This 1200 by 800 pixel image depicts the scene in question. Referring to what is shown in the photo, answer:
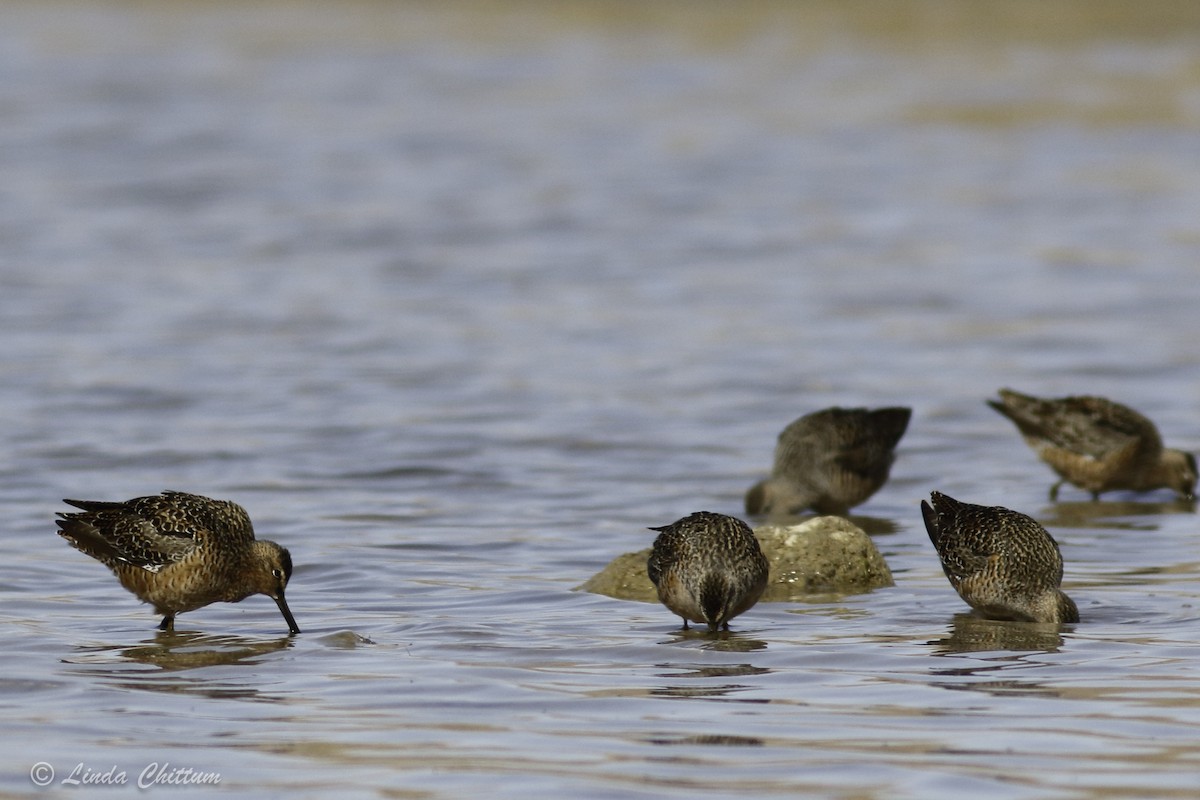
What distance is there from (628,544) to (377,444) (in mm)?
2922

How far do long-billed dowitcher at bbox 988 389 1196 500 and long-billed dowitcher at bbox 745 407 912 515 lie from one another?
945 millimetres

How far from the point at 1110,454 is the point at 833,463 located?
163 centimetres

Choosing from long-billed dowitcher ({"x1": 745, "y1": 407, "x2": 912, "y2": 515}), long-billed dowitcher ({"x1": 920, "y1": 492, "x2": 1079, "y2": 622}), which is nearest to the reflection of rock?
long-billed dowitcher ({"x1": 920, "y1": 492, "x2": 1079, "y2": 622})

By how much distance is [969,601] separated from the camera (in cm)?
816

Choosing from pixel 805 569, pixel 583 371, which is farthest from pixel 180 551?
pixel 583 371

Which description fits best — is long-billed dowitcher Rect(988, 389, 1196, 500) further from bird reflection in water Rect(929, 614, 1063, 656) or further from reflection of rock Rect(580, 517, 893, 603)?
bird reflection in water Rect(929, 614, 1063, 656)

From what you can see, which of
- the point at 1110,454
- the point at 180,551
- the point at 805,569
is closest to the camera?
the point at 180,551

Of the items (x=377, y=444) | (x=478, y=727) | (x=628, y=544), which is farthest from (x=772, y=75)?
(x=478, y=727)

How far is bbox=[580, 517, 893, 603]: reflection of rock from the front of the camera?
8.64 metres

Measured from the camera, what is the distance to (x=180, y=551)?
26.0 ft

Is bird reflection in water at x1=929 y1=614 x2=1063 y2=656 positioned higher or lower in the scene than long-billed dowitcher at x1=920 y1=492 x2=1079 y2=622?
lower

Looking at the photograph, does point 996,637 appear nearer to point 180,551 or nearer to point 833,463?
point 833,463

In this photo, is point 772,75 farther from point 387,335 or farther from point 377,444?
point 377,444

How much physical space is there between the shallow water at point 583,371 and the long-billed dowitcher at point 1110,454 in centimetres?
15
